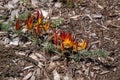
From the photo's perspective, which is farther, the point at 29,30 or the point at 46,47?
the point at 29,30

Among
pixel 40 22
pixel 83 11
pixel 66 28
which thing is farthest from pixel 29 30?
pixel 83 11

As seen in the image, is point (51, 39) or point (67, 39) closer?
point (67, 39)

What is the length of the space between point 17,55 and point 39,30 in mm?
376

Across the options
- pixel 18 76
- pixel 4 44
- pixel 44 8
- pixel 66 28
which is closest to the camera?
pixel 18 76

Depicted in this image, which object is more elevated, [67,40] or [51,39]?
[67,40]

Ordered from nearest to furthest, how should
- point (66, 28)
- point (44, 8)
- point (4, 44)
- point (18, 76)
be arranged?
point (18, 76) → point (4, 44) → point (66, 28) → point (44, 8)

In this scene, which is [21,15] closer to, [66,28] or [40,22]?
[40,22]

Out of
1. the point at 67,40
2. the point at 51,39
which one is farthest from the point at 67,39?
the point at 51,39

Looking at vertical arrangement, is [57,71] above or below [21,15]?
below

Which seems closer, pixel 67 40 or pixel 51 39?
pixel 67 40

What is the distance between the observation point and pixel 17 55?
3.47 meters

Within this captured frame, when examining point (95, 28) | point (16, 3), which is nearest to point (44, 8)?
point (16, 3)

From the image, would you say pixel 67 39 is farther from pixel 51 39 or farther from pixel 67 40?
pixel 51 39

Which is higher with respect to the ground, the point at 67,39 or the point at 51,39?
the point at 67,39
